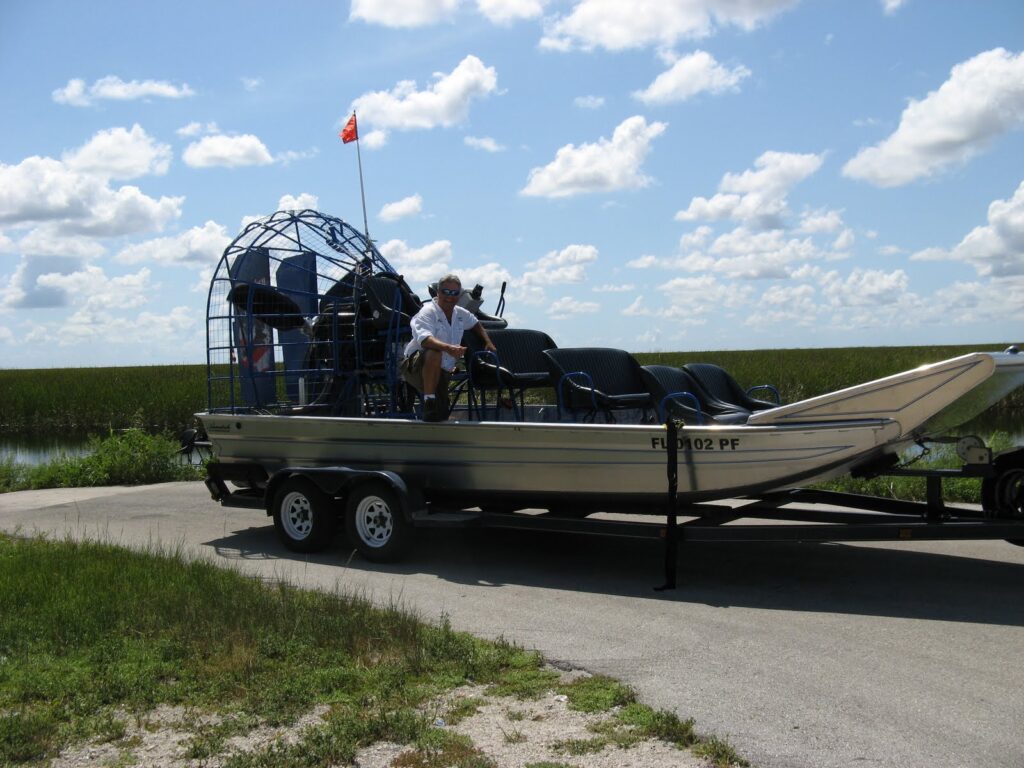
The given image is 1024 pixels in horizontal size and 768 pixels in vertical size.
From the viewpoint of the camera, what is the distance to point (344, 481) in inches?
342

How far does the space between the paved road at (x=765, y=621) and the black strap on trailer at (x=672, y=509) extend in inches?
6.8

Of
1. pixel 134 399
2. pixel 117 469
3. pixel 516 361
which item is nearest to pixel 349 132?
pixel 516 361

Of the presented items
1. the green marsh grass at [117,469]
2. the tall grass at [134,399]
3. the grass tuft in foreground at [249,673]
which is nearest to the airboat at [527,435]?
the grass tuft in foreground at [249,673]

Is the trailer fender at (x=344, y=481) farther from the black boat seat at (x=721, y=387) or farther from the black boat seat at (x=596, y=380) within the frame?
the black boat seat at (x=721, y=387)

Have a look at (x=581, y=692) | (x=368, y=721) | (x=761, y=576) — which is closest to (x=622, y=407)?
(x=761, y=576)

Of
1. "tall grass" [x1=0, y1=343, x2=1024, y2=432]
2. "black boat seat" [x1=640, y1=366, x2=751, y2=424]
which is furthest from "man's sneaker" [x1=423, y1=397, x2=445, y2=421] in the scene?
"tall grass" [x1=0, y1=343, x2=1024, y2=432]

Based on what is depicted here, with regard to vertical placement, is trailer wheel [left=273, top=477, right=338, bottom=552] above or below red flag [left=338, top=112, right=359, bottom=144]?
below

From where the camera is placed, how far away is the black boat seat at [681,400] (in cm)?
786

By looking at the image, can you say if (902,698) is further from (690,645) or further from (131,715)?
(131,715)

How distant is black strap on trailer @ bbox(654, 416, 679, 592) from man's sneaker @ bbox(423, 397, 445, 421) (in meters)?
2.08

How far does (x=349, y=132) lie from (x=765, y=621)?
296 inches

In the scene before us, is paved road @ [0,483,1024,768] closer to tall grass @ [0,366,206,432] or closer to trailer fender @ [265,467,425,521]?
trailer fender @ [265,467,425,521]

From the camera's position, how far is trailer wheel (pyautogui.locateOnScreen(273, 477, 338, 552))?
888cm

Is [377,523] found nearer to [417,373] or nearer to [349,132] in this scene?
[417,373]
